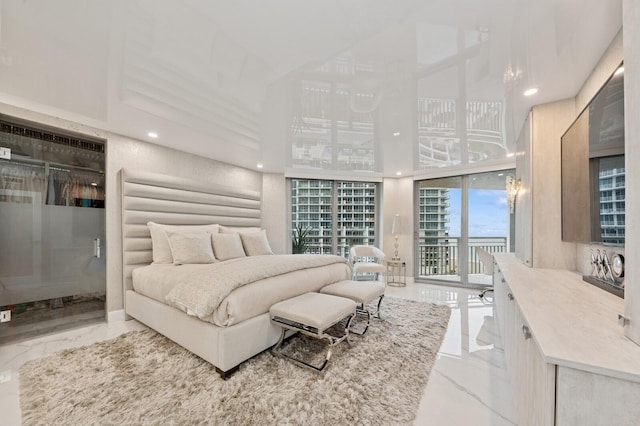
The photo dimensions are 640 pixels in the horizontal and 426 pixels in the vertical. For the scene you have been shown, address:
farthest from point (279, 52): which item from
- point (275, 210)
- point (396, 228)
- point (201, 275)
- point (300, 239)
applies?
point (396, 228)

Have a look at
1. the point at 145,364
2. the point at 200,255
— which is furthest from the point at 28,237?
the point at 145,364

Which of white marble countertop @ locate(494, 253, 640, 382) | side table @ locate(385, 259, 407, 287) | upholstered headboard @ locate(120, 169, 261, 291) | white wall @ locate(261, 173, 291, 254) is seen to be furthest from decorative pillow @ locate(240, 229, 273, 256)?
white marble countertop @ locate(494, 253, 640, 382)

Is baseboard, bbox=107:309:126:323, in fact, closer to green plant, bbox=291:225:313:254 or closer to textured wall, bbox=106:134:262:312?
A: textured wall, bbox=106:134:262:312

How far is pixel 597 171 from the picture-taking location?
1.62 meters

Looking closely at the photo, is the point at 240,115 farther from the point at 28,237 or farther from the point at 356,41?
the point at 28,237


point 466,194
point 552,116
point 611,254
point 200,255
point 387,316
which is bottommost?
point 387,316

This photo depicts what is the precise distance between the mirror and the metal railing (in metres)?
2.88

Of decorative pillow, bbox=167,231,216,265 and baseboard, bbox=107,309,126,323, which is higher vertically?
decorative pillow, bbox=167,231,216,265

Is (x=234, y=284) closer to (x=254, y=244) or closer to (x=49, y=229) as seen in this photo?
(x=254, y=244)

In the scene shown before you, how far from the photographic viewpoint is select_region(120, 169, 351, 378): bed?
1.98 metres

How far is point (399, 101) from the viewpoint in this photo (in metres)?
2.15

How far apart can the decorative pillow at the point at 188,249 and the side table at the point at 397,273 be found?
333 cm

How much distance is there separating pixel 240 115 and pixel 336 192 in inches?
130

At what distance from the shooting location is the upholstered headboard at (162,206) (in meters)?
3.09
